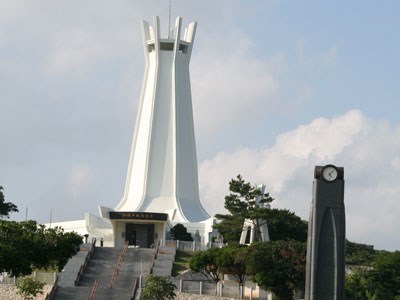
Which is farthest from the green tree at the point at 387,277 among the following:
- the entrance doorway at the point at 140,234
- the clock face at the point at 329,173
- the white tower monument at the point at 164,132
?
the white tower monument at the point at 164,132

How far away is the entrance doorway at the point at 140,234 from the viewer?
2409 inches

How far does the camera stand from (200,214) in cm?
6316

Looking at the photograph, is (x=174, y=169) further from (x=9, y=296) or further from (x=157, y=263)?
(x=9, y=296)

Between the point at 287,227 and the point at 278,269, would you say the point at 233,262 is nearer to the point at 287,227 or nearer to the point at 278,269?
the point at 278,269

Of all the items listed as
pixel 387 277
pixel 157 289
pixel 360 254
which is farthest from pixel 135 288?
pixel 360 254

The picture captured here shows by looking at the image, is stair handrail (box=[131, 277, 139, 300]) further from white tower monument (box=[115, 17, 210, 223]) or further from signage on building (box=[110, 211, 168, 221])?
white tower monument (box=[115, 17, 210, 223])

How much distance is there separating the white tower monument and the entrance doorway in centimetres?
281

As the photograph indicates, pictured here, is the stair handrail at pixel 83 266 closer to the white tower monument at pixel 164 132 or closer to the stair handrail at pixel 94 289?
the stair handrail at pixel 94 289

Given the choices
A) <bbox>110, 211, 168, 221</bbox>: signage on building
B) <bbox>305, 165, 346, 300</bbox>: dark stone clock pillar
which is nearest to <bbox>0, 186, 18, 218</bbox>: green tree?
<bbox>110, 211, 168, 221</bbox>: signage on building

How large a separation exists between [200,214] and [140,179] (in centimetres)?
463

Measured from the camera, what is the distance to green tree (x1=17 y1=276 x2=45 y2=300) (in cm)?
3803

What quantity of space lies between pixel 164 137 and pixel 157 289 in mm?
29349

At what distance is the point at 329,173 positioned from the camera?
2125 cm

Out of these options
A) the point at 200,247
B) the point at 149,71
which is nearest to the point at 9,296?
the point at 200,247
